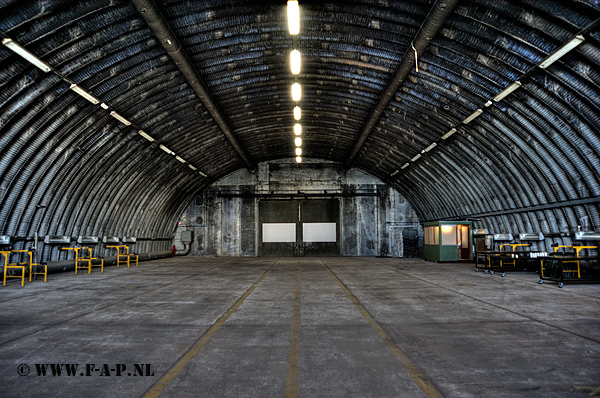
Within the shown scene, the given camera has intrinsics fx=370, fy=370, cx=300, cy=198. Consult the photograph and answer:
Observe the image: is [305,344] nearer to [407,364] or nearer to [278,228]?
[407,364]

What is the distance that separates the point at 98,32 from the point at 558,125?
1381 cm

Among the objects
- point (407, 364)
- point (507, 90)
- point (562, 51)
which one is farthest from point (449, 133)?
point (407, 364)

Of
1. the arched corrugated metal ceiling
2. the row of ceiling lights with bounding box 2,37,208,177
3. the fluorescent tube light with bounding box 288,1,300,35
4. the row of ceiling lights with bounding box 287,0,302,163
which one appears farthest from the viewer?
the row of ceiling lights with bounding box 287,0,302,163

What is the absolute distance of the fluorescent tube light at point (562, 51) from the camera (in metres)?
8.55

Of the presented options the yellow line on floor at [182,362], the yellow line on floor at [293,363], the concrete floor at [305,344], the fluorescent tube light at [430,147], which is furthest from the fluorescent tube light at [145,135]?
the fluorescent tube light at [430,147]

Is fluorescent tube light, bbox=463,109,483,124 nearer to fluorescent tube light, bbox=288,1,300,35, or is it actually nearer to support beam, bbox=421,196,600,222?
support beam, bbox=421,196,600,222

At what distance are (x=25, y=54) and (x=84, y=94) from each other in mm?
2715

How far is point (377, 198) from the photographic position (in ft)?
96.7

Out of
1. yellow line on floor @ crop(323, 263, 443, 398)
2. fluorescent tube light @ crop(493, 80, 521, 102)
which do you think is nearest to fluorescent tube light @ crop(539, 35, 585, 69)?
fluorescent tube light @ crop(493, 80, 521, 102)

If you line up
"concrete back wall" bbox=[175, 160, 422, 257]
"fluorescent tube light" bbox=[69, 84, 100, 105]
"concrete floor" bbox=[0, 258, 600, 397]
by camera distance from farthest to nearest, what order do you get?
"concrete back wall" bbox=[175, 160, 422, 257] → "fluorescent tube light" bbox=[69, 84, 100, 105] → "concrete floor" bbox=[0, 258, 600, 397]

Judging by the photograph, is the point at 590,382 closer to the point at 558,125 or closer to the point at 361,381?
the point at 361,381

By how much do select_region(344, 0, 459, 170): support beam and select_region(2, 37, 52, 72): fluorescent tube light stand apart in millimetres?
10118

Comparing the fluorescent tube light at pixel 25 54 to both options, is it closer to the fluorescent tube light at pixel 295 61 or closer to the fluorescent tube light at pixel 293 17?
the fluorescent tube light at pixel 293 17

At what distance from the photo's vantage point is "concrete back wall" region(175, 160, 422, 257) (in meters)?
29.2
